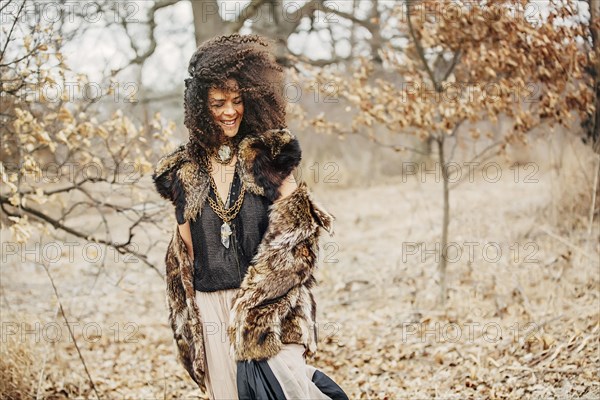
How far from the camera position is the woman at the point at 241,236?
266 cm

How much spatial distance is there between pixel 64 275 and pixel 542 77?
6339 millimetres

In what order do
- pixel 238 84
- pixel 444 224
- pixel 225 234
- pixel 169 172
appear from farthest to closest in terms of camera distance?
pixel 444 224 < pixel 169 172 < pixel 238 84 < pixel 225 234

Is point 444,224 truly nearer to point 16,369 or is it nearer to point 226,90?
point 226,90

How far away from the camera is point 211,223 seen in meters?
2.81

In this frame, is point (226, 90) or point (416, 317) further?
point (416, 317)

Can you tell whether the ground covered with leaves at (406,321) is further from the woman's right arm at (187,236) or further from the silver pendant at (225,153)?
the silver pendant at (225,153)

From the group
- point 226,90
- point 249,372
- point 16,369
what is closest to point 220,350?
point 249,372

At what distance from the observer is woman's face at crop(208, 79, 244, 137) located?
2893 mm

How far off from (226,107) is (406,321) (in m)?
3.55

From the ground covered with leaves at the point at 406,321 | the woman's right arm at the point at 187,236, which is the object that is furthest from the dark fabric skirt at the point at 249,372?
the ground covered with leaves at the point at 406,321

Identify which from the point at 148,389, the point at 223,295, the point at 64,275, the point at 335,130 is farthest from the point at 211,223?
the point at 64,275

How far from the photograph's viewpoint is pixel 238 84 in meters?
2.89

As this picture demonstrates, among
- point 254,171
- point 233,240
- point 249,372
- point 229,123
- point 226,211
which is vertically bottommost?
point 249,372

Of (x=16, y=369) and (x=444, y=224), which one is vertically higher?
(x=444, y=224)
